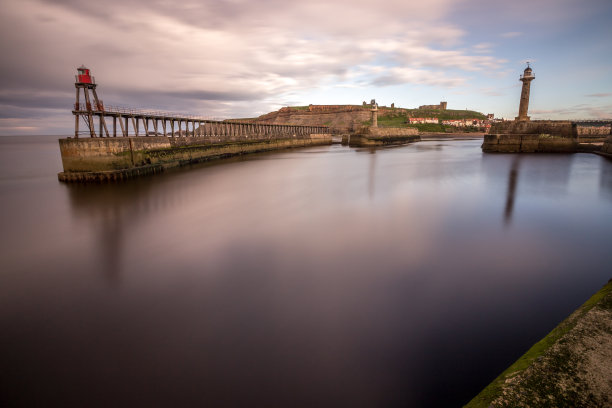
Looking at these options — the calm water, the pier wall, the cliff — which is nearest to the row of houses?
the cliff

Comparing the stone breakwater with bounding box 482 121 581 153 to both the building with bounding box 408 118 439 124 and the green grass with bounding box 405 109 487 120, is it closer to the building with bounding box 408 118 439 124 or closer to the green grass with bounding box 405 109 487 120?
the building with bounding box 408 118 439 124

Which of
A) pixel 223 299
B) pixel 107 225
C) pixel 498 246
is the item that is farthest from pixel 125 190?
Answer: pixel 498 246

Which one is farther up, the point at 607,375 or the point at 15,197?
the point at 607,375

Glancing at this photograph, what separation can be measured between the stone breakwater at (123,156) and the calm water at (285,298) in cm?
438

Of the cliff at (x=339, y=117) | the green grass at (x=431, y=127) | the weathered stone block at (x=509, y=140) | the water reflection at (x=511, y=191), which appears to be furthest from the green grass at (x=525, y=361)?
the green grass at (x=431, y=127)

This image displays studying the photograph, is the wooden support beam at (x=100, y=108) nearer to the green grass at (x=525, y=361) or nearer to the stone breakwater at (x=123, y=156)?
the stone breakwater at (x=123, y=156)

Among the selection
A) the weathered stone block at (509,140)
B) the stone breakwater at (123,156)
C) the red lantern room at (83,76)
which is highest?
the red lantern room at (83,76)

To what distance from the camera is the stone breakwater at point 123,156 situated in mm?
12414

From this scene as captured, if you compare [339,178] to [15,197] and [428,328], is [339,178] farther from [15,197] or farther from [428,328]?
[15,197]

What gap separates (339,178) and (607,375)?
13.0 m

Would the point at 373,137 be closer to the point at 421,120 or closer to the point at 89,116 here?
the point at 89,116

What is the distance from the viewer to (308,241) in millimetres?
6023

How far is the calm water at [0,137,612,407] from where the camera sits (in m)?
2.61

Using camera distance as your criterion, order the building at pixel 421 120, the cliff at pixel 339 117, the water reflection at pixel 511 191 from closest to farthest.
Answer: the water reflection at pixel 511 191 → the cliff at pixel 339 117 → the building at pixel 421 120
